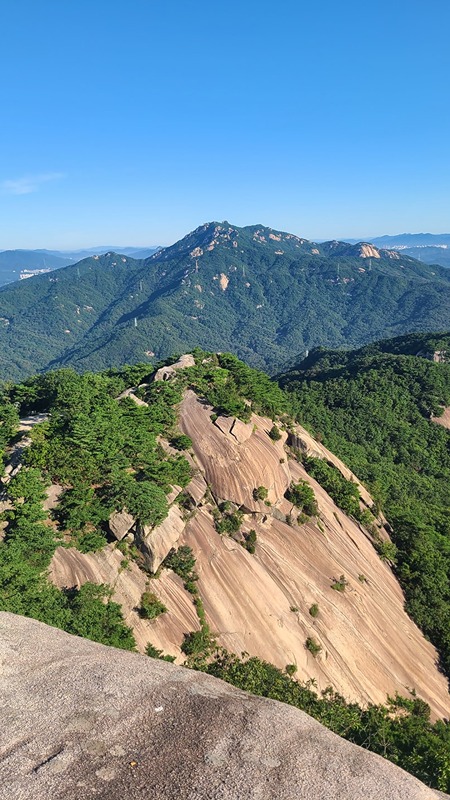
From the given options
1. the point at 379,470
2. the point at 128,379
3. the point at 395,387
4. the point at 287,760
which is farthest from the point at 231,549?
the point at 395,387

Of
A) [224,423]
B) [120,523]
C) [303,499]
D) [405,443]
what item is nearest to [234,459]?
[224,423]

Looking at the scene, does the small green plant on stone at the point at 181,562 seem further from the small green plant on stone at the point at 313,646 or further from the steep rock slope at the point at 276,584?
the small green plant on stone at the point at 313,646

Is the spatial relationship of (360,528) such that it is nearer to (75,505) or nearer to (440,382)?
(75,505)

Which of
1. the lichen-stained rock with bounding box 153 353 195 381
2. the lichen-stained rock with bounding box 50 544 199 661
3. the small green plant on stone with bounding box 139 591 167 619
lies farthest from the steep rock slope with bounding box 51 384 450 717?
the lichen-stained rock with bounding box 153 353 195 381

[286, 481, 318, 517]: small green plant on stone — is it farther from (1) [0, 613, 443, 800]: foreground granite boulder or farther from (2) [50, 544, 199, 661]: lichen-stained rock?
(1) [0, 613, 443, 800]: foreground granite boulder

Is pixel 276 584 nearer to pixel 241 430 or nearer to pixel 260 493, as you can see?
pixel 260 493
